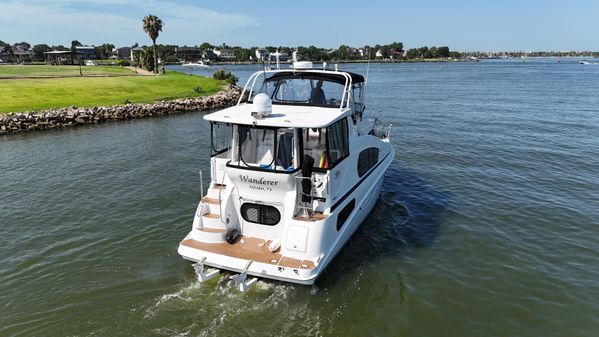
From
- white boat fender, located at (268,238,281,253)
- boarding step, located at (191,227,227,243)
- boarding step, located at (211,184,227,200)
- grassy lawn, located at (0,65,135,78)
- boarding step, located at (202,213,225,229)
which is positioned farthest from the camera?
grassy lawn, located at (0,65,135,78)

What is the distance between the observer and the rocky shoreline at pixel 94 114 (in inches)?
1161

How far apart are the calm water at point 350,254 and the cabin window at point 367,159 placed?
2109mm

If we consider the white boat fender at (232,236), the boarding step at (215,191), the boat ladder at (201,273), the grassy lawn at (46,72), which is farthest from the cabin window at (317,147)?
the grassy lawn at (46,72)

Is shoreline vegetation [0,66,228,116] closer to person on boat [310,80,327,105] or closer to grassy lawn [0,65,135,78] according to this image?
grassy lawn [0,65,135,78]

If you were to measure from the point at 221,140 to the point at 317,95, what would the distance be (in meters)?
3.33

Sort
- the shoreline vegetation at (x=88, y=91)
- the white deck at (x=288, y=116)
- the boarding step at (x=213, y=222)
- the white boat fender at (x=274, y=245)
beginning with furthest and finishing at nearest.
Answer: the shoreline vegetation at (x=88, y=91) → the boarding step at (x=213, y=222) → the white boat fender at (x=274, y=245) → the white deck at (x=288, y=116)

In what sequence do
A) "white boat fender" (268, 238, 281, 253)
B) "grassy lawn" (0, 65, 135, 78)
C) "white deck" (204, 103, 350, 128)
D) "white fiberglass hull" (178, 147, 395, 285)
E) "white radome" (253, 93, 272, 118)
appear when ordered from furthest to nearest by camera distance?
"grassy lawn" (0, 65, 135, 78), "white boat fender" (268, 238, 281, 253), "white radome" (253, 93, 272, 118), "white deck" (204, 103, 350, 128), "white fiberglass hull" (178, 147, 395, 285)

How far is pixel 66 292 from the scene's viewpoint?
1023 cm

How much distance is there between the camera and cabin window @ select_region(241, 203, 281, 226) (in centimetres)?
1080

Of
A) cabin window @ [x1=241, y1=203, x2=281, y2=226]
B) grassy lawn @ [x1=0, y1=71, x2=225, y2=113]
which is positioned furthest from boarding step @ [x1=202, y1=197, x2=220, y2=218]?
grassy lawn @ [x1=0, y1=71, x2=225, y2=113]

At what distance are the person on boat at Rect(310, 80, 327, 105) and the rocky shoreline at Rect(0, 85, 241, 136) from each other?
26639 millimetres

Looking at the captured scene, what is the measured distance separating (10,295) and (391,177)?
15.5 metres

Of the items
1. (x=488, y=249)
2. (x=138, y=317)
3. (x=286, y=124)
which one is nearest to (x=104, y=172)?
(x=138, y=317)

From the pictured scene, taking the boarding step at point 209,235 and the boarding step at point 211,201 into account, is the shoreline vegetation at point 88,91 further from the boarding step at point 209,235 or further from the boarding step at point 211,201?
the boarding step at point 209,235
